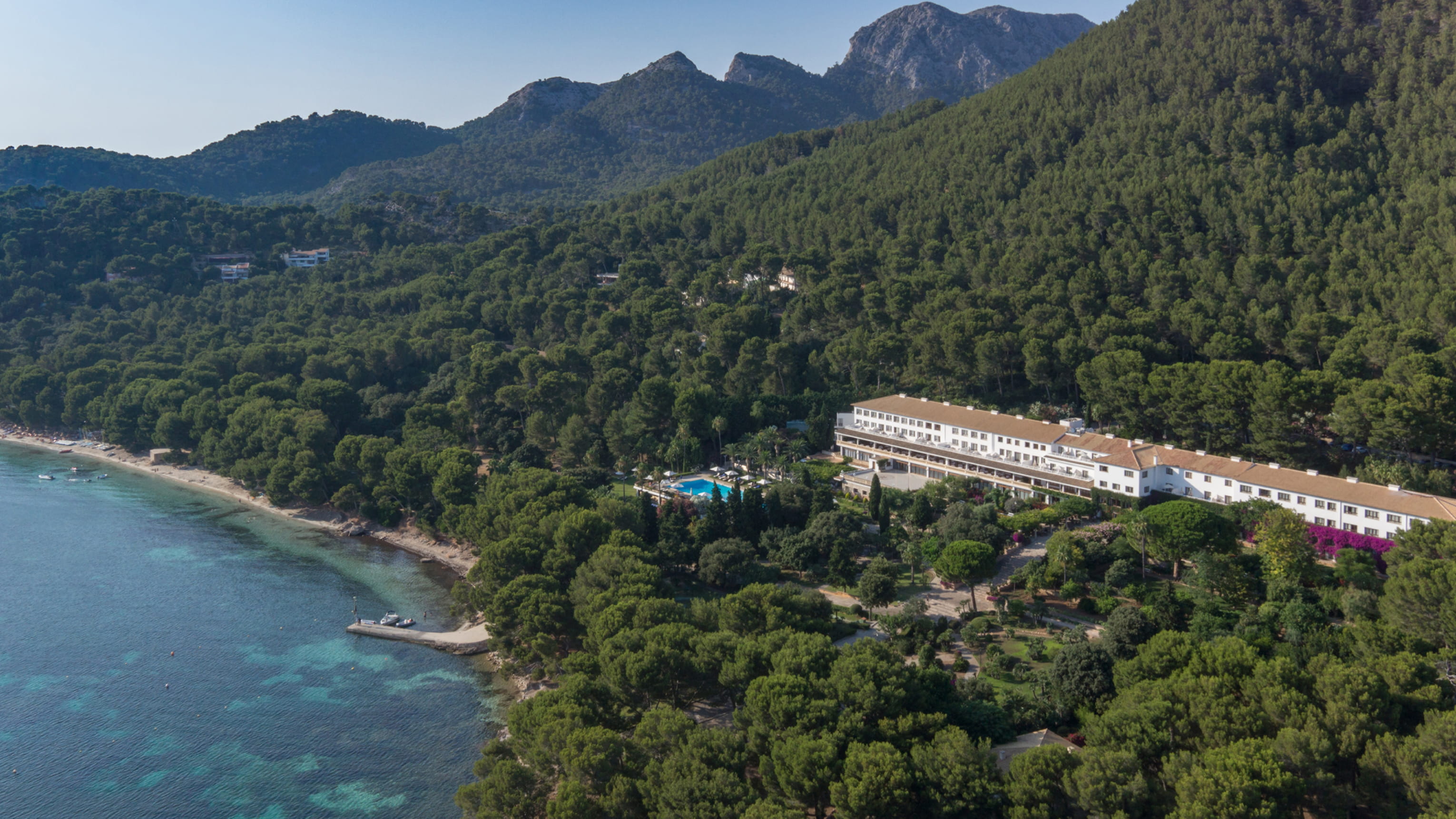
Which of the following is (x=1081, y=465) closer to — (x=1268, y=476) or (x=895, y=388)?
(x=1268, y=476)

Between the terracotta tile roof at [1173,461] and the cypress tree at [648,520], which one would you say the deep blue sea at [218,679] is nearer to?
the cypress tree at [648,520]

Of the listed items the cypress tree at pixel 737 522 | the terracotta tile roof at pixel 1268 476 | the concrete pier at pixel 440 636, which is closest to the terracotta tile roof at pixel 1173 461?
the terracotta tile roof at pixel 1268 476

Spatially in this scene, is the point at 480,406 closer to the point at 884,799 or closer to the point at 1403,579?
the point at 884,799

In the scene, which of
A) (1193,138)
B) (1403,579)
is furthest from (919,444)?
(1193,138)

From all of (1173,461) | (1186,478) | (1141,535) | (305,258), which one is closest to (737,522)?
(1141,535)

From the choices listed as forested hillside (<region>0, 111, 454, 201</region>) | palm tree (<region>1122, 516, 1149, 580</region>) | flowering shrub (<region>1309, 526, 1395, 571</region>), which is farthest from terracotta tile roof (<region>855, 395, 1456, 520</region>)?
forested hillside (<region>0, 111, 454, 201</region>)

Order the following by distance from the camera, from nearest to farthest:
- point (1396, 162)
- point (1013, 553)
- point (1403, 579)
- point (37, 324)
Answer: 1. point (1403, 579)
2. point (1013, 553)
3. point (1396, 162)
4. point (37, 324)

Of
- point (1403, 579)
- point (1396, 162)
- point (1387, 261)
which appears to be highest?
point (1396, 162)

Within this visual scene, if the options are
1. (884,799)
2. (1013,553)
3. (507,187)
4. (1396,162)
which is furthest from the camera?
(507,187)
